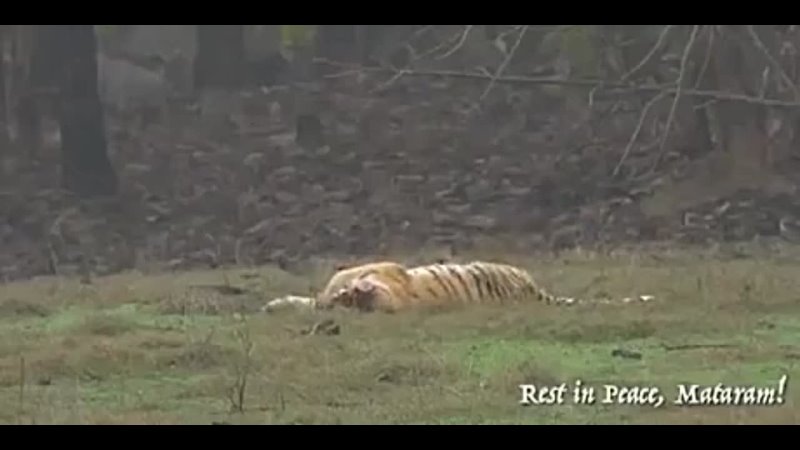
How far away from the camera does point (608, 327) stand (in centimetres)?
781

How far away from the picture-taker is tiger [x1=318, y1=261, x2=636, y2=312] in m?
8.77

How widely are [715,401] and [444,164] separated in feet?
36.0

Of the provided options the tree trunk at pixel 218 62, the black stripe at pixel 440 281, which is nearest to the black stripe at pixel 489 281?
the black stripe at pixel 440 281

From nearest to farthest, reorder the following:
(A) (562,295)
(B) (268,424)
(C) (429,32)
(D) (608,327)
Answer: (B) (268,424)
(D) (608,327)
(A) (562,295)
(C) (429,32)

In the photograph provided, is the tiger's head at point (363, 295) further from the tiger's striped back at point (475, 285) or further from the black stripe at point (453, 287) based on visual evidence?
the black stripe at point (453, 287)

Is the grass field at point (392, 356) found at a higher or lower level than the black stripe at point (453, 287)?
lower

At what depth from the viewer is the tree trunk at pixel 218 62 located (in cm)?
1994

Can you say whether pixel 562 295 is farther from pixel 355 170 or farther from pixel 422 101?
pixel 422 101

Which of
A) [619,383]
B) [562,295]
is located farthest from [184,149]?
[619,383]

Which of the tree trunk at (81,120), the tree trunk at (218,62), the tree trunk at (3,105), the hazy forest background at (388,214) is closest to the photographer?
the hazy forest background at (388,214)

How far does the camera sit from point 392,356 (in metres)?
7.15

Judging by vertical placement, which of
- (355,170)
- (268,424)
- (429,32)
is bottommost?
(268,424)

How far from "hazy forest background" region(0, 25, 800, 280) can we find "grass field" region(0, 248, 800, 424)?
3.73m

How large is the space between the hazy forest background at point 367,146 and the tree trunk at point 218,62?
0.09ft
